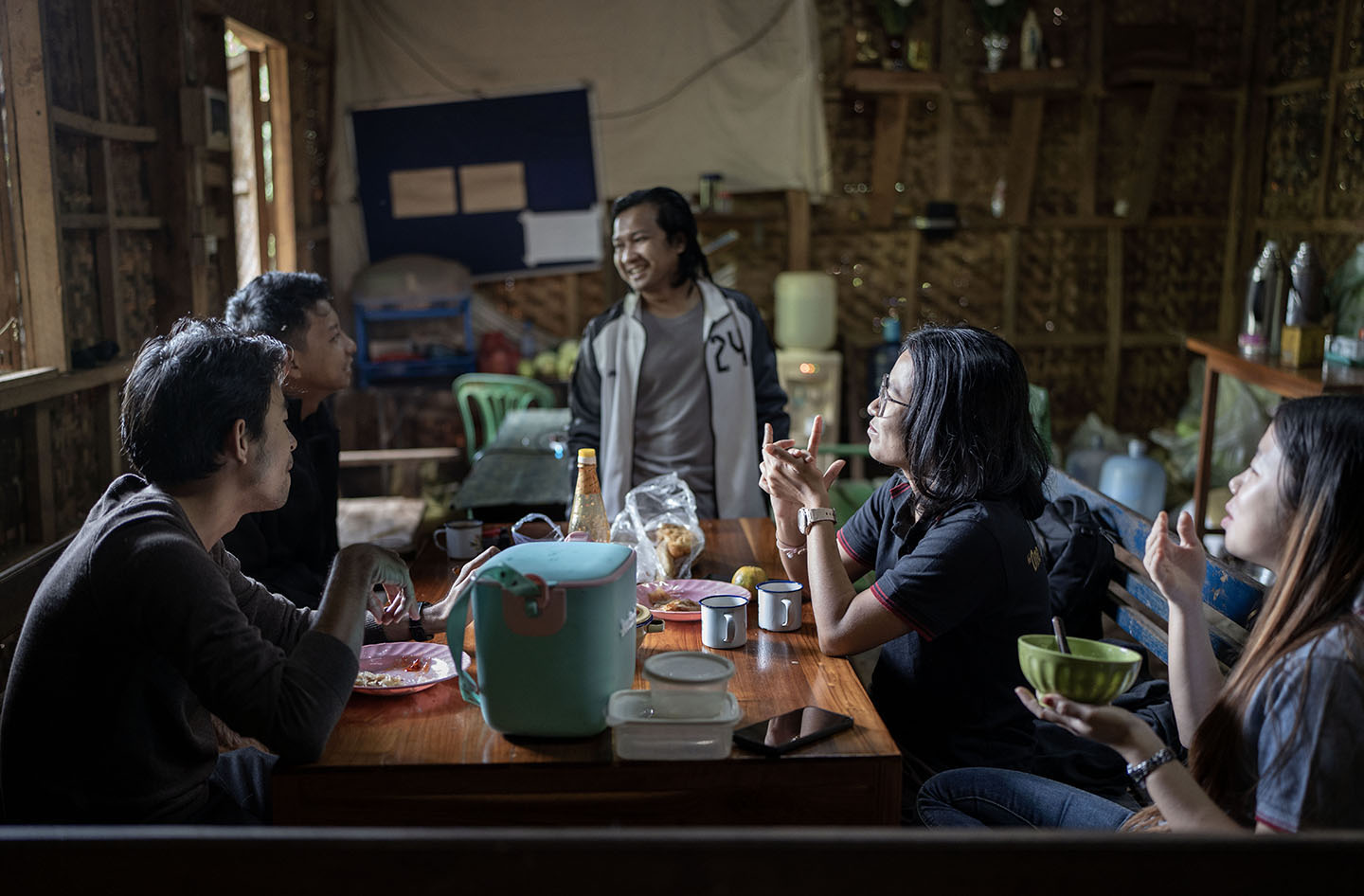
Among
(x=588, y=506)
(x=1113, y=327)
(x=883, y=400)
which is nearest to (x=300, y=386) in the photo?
(x=588, y=506)

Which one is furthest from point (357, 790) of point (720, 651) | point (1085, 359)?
point (1085, 359)

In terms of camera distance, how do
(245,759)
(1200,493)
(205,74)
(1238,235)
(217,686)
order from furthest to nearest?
(1238,235) → (1200,493) → (205,74) → (245,759) → (217,686)

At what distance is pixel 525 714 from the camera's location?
1.60m

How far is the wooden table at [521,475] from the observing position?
3482mm

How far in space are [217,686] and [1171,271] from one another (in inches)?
250

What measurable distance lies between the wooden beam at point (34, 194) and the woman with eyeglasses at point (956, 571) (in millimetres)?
2335

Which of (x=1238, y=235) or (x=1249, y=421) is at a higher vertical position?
(x=1238, y=235)

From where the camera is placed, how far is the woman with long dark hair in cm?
124

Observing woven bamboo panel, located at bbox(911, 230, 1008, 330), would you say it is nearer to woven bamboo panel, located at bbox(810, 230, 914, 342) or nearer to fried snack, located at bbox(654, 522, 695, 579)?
woven bamboo panel, located at bbox(810, 230, 914, 342)

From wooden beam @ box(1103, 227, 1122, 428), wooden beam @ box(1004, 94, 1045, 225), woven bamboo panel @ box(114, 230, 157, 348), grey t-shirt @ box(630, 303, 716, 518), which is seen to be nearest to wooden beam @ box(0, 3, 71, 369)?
woven bamboo panel @ box(114, 230, 157, 348)

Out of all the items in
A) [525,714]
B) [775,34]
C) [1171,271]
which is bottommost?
[525,714]

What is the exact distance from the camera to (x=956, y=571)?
1905 mm

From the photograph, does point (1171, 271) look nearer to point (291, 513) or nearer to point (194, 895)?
point (291, 513)

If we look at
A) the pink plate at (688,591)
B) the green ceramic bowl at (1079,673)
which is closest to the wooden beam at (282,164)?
the pink plate at (688,591)
